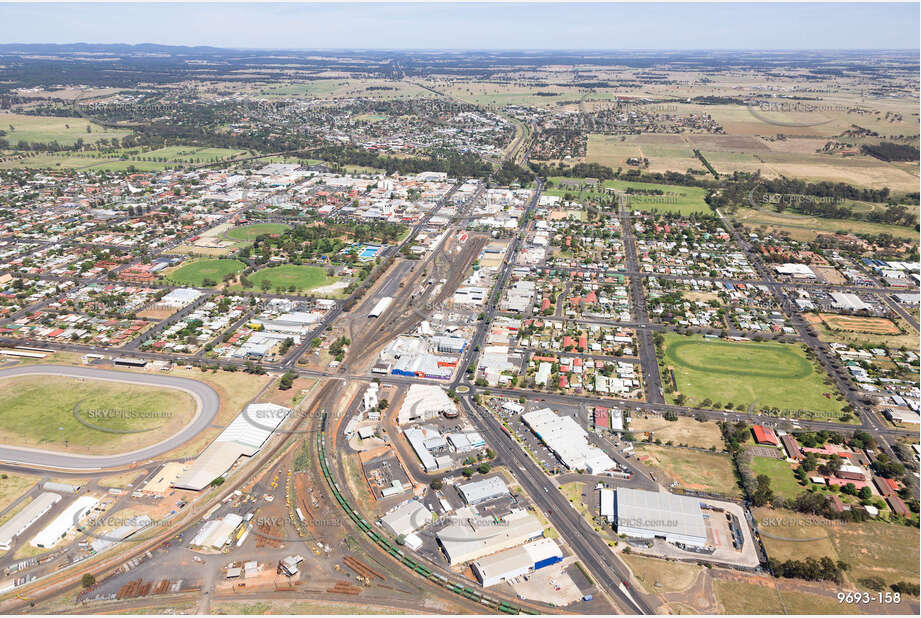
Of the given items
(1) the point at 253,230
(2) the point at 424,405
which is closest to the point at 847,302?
(2) the point at 424,405

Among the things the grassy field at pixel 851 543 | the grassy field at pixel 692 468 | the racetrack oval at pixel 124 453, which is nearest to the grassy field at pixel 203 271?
the racetrack oval at pixel 124 453

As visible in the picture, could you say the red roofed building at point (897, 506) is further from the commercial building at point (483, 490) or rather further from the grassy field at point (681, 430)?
the commercial building at point (483, 490)

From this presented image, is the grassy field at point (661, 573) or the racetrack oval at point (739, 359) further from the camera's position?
the racetrack oval at point (739, 359)

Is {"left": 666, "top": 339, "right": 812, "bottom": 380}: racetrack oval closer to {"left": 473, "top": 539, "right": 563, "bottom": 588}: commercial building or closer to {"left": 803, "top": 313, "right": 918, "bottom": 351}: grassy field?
{"left": 803, "top": 313, "right": 918, "bottom": 351}: grassy field

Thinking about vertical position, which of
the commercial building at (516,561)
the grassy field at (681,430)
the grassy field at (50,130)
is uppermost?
the grassy field at (50,130)

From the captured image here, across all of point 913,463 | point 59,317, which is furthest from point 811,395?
point 59,317

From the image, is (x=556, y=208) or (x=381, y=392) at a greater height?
(x=556, y=208)

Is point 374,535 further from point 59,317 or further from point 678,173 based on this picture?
point 678,173
